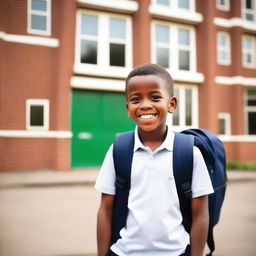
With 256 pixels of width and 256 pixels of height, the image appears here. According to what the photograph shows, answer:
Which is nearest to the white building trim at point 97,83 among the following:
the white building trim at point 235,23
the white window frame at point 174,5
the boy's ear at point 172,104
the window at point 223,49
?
the white window frame at point 174,5

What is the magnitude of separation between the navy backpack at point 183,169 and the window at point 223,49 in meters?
12.5

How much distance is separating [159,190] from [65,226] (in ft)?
10.2

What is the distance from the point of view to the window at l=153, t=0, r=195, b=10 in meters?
11.9

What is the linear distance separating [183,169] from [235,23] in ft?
42.2

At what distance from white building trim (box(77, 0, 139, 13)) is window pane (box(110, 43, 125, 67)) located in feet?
4.06

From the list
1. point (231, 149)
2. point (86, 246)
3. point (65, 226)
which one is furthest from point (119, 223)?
point (231, 149)

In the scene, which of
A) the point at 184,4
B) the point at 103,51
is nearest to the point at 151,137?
the point at 103,51

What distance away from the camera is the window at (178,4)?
11.9 meters

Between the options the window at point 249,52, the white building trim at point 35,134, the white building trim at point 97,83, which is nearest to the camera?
the white building trim at point 35,134

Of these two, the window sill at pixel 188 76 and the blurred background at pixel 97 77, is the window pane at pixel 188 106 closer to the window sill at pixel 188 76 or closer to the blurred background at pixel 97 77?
the blurred background at pixel 97 77

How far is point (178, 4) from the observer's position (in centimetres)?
1208

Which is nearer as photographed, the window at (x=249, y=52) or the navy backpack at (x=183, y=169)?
the navy backpack at (x=183, y=169)

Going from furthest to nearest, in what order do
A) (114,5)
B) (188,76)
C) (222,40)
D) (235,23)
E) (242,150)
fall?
(222,40) < (235,23) < (242,150) < (188,76) < (114,5)

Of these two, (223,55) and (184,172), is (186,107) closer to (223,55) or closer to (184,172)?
(223,55)
